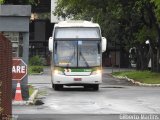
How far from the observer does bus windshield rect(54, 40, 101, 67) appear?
31156 mm

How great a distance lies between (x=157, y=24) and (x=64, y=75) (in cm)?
1613

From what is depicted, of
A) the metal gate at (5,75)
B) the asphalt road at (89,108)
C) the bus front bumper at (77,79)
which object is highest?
the metal gate at (5,75)

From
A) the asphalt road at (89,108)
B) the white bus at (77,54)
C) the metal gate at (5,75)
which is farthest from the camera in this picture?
the white bus at (77,54)

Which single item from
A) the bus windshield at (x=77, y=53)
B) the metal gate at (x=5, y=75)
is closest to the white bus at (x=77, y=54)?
the bus windshield at (x=77, y=53)

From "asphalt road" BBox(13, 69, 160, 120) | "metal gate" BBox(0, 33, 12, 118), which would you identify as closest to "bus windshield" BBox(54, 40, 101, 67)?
"asphalt road" BBox(13, 69, 160, 120)

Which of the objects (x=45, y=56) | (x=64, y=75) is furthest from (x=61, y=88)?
(x=45, y=56)

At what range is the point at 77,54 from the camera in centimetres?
3136

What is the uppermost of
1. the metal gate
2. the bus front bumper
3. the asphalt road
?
the metal gate

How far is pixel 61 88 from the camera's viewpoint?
3259cm

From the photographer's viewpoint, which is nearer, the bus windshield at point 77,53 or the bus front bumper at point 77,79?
the bus front bumper at point 77,79

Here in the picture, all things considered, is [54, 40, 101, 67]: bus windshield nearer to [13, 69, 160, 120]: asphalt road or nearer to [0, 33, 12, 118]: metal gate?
[13, 69, 160, 120]: asphalt road

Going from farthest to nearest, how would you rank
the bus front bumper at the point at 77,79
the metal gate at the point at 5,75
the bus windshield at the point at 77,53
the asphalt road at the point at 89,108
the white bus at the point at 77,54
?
the bus windshield at the point at 77,53 → the white bus at the point at 77,54 → the bus front bumper at the point at 77,79 → the asphalt road at the point at 89,108 → the metal gate at the point at 5,75

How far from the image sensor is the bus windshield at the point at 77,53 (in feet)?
102

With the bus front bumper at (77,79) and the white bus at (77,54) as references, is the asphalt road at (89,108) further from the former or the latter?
the white bus at (77,54)
